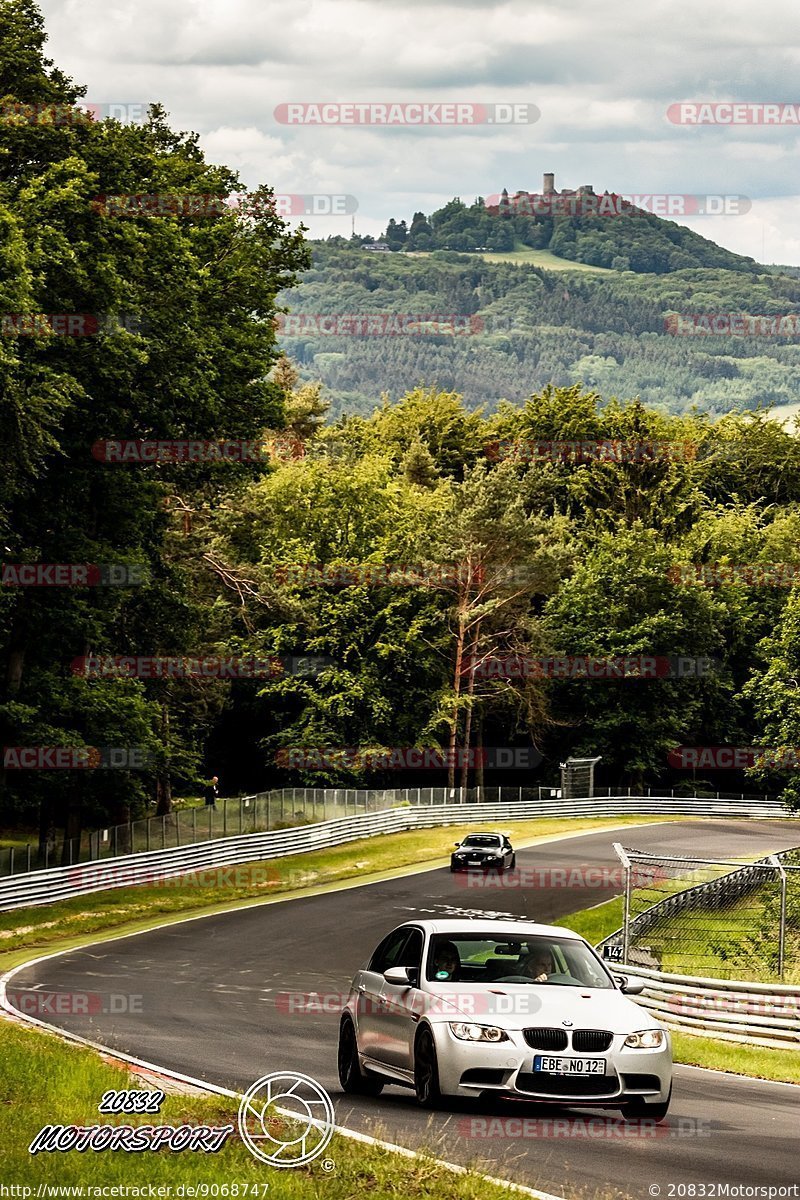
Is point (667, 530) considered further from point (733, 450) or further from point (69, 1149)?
point (69, 1149)

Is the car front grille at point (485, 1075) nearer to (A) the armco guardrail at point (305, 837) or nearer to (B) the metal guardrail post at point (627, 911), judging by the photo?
(B) the metal guardrail post at point (627, 911)

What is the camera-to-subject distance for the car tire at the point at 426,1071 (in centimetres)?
1279

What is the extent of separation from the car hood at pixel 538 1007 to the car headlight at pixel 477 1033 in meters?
0.06

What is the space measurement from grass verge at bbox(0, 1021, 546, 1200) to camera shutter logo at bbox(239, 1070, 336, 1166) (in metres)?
0.08

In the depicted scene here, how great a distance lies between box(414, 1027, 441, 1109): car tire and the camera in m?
12.8

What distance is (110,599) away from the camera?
4344 cm

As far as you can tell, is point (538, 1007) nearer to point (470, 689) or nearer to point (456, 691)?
point (456, 691)

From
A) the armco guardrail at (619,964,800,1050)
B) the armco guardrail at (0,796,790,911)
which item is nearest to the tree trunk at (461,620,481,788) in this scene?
the armco guardrail at (0,796,790,911)

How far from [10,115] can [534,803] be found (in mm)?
43706

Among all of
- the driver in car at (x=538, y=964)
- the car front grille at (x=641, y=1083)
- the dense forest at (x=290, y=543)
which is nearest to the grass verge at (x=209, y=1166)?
the car front grille at (x=641, y=1083)

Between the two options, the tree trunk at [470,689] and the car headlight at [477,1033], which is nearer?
the car headlight at [477,1033]

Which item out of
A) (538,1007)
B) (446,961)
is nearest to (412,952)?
(446,961)

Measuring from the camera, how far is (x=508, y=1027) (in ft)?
41.3

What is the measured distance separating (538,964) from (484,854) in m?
38.3
